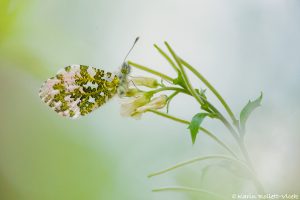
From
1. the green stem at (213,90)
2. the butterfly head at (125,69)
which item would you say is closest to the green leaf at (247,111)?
the green stem at (213,90)

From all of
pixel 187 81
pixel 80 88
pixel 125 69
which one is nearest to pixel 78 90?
pixel 80 88

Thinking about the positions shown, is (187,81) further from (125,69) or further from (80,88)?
(80,88)

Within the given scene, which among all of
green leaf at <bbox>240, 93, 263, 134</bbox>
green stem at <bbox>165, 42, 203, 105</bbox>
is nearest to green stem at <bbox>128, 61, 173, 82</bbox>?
green stem at <bbox>165, 42, 203, 105</bbox>

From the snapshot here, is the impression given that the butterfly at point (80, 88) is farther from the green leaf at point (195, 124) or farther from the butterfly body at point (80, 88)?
the green leaf at point (195, 124)

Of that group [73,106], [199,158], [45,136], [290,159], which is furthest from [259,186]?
[45,136]

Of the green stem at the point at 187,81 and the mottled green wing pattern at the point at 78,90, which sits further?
the mottled green wing pattern at the point at 78,90

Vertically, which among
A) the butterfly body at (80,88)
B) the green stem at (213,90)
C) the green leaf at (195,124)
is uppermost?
the butterfly body at (80,88)

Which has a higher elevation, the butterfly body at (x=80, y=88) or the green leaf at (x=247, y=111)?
the butterfly body at (x=80, y=88)

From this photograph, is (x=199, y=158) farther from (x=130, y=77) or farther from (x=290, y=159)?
(x=290, y=159)
